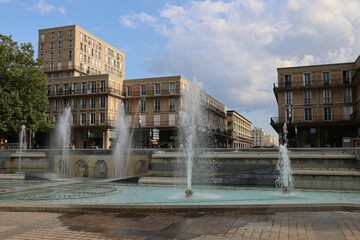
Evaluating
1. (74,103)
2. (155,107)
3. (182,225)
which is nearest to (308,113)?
(155,107)

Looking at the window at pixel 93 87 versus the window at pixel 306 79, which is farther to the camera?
the window at pixel 93 87

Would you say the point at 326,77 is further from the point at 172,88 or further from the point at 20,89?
the point at 20,89

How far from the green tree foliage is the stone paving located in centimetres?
3050

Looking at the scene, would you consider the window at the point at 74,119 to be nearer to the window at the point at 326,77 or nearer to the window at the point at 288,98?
the window at the point at 288,98

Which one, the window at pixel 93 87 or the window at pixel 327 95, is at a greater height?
the window at pixel 93 87

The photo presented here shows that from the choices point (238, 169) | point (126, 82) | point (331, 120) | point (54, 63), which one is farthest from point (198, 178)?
point (54, 63)

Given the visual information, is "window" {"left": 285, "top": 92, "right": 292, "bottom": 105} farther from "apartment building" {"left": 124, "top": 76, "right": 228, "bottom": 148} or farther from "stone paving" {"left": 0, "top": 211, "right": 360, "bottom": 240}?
"stone paving" {"left": 0, "top": 211, "right": 360, "bottom": 240}

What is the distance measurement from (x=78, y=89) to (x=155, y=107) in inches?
562

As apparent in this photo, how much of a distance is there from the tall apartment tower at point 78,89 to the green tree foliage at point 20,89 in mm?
23716

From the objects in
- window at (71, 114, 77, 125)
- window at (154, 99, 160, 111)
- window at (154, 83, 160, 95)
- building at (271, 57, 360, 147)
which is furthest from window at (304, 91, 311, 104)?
window at (71, 114, 77, 125)

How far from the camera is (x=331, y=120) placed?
50938mm

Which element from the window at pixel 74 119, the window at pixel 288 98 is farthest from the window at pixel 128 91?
the window at pixel 288 98

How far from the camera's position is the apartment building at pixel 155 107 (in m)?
62.8

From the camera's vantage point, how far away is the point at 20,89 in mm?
37625
